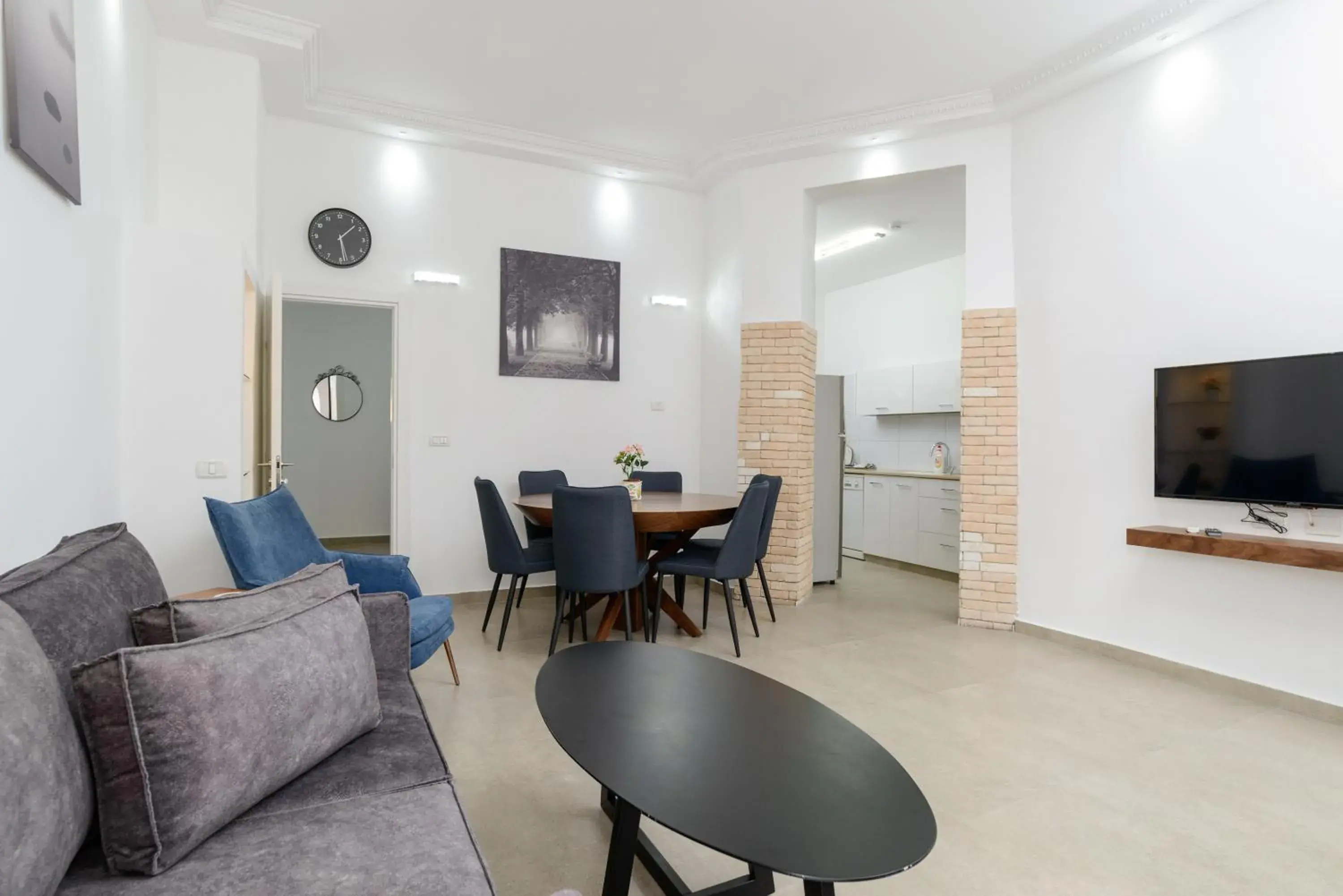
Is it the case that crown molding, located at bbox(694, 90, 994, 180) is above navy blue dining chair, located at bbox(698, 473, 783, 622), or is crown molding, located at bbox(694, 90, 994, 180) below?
above

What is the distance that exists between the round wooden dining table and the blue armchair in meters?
0.86

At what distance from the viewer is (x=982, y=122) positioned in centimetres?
449

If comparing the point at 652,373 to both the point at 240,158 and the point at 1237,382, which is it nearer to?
the point at 240,158

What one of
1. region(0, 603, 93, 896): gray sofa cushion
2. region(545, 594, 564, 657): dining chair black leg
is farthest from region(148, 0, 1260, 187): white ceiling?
region(0, 603, 93, 896): gray sofa cushion

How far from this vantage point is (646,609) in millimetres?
3893

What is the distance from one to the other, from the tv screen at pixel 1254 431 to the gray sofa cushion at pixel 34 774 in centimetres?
408

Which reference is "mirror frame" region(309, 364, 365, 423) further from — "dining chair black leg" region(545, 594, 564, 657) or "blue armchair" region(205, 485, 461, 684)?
"dining chair black leg" region(545, 594, 564, 657)

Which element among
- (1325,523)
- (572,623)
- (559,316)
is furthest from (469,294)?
(1325,523)

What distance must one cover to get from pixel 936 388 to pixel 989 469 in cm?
228

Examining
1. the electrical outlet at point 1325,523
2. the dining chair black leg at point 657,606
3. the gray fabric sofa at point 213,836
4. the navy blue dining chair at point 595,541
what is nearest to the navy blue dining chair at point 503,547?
the navy blue dining chair at point 595,541

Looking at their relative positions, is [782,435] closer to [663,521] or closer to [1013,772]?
[663,521]

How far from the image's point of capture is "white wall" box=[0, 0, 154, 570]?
176 cm

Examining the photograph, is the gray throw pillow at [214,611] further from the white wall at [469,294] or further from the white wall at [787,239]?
the white wall at [787,239]

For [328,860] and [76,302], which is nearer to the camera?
[328,860]
